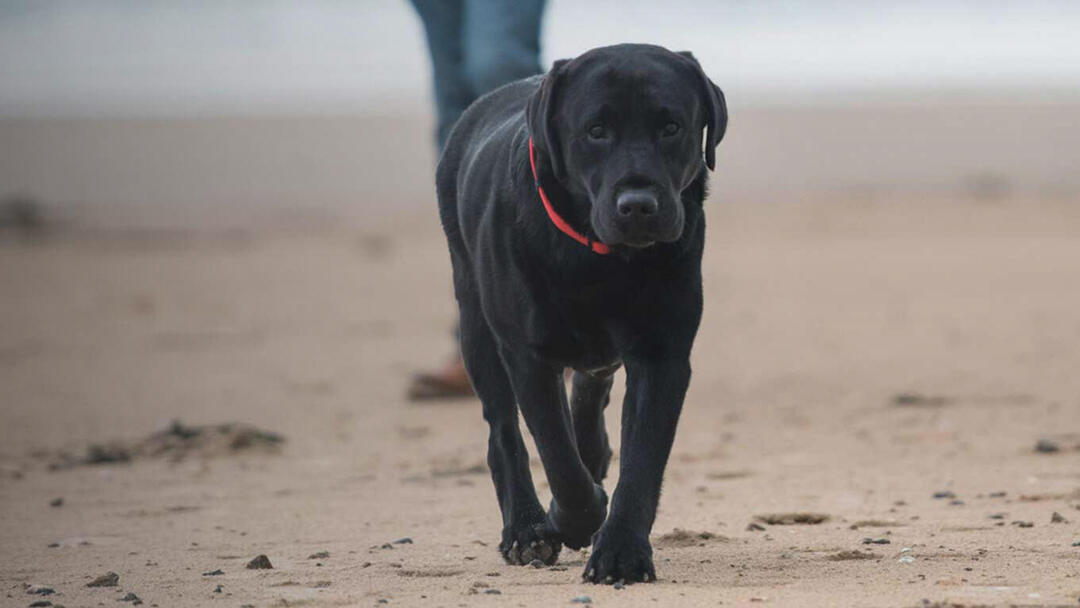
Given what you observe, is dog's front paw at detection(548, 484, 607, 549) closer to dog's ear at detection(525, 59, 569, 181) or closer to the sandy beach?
the sandy beach

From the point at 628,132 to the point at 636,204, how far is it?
9.8 inches

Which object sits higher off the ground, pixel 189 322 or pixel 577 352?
pixel 577 352

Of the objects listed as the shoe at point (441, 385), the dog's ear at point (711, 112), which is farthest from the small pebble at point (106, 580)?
the shoe at point (441, 385)

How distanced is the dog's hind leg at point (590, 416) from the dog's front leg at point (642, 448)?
0.75 meters

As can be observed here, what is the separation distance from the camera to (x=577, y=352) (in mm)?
4238

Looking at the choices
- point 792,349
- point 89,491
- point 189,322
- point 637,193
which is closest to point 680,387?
point 637,193

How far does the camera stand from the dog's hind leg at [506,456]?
447 centimetres

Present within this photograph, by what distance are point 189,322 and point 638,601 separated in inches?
354

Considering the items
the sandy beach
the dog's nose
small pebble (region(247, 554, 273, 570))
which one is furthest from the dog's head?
small pebble (region(247, 554, 273, 570))

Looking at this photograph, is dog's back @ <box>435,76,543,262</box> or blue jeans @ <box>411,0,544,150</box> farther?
blue jeans @ <box>411,0,544,150</box>

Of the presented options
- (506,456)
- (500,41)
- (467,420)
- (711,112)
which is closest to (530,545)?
(506,456)

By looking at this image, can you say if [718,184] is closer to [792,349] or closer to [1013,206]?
[1013,206]

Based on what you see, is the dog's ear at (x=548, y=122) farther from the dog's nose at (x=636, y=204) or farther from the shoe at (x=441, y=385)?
the shoe at (x=441, y=385)

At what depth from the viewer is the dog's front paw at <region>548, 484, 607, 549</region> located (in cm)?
436
